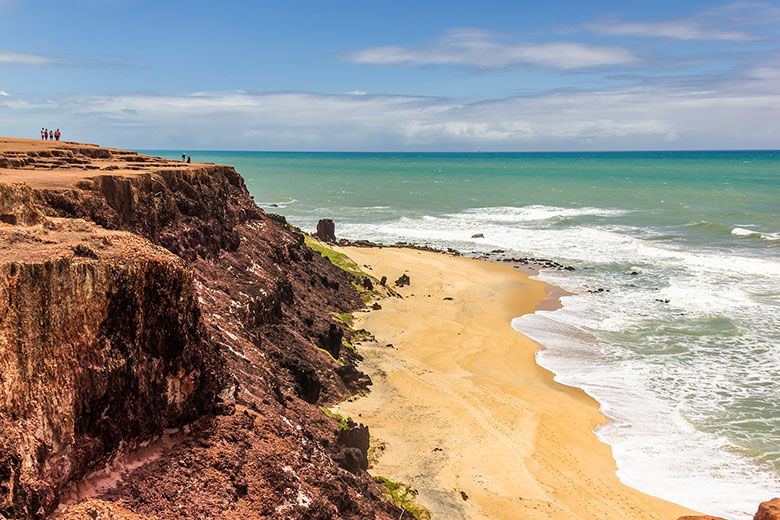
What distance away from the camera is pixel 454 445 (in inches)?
693

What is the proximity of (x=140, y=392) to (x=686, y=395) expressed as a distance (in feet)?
65.1

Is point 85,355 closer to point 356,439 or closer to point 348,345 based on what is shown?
point 356,439

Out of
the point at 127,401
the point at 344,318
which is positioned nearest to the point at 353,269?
the point at 344,318

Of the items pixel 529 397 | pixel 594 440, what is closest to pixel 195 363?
pixel 594 440

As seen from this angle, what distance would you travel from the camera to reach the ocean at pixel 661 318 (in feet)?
58.6

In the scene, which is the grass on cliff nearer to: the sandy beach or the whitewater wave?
the sandy beach

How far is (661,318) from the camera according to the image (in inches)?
1242

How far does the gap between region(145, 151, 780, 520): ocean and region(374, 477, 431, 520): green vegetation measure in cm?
642

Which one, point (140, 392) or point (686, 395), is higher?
point (140, 392)

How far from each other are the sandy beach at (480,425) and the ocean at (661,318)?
1.03m

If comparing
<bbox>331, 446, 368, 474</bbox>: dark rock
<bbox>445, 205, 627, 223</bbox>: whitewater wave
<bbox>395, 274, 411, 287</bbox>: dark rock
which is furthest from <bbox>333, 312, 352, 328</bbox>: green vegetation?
<bbox>445, 205, 627, 223</bbox>: whitewater wave

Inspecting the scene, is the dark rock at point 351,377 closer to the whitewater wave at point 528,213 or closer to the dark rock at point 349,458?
the dark rock at point 349,458

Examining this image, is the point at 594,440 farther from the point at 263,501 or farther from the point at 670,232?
the point at 670,232

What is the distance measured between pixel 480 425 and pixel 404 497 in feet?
17.4
